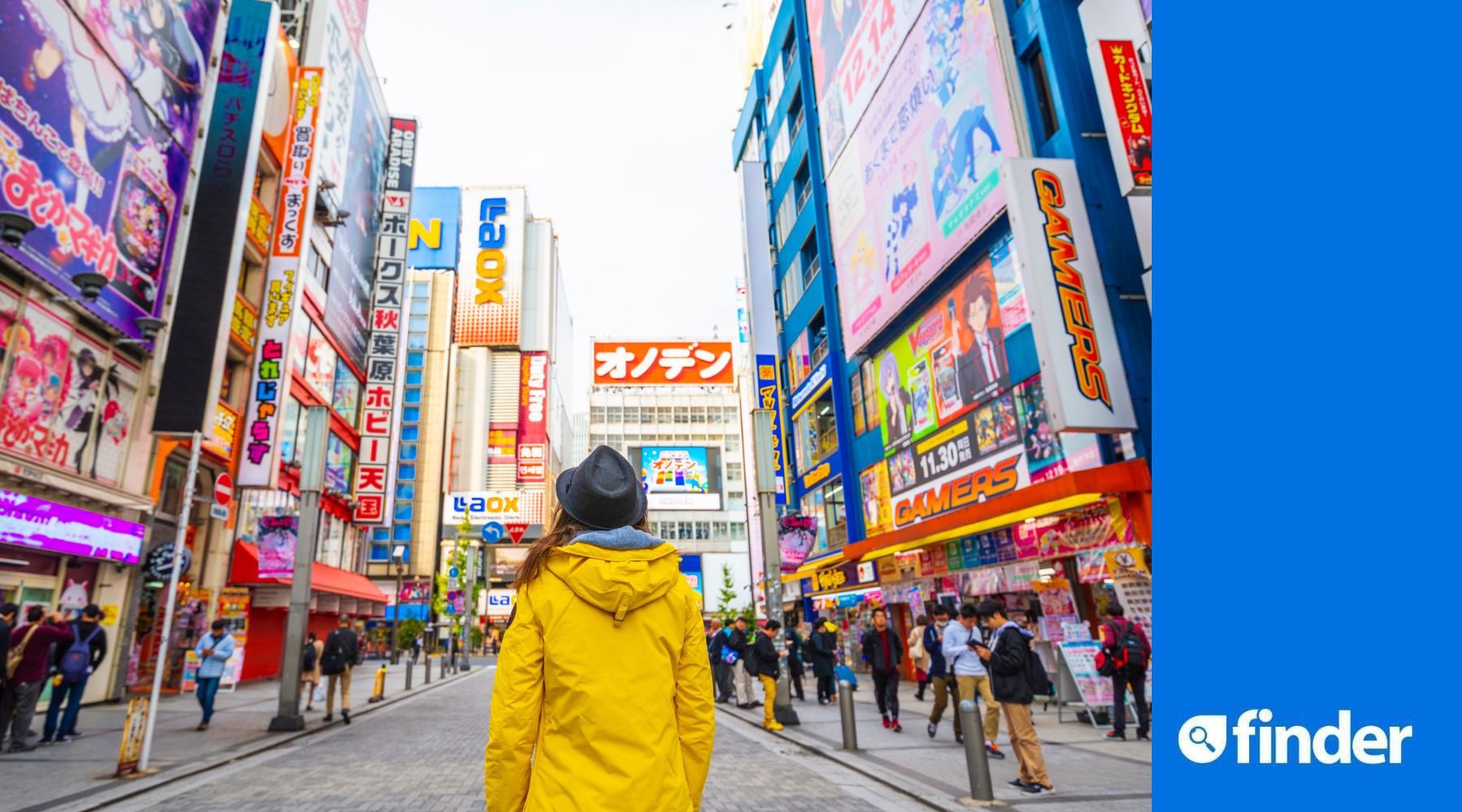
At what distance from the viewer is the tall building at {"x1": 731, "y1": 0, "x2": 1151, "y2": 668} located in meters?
13.0

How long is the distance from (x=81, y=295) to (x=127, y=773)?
31.8 feet

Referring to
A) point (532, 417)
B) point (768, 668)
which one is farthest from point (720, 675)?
point (532, 417)

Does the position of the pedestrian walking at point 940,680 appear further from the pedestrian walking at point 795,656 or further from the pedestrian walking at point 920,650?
the pedestrian walking at point 795,656

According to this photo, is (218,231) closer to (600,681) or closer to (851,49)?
(851,49)

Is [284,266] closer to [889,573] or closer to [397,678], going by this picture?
[397,678]

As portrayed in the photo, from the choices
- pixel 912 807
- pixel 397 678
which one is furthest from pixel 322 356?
pixel 912 807

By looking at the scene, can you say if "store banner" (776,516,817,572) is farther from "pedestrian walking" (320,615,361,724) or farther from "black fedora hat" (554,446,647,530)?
"black fedora hat" (554,446,647,530)

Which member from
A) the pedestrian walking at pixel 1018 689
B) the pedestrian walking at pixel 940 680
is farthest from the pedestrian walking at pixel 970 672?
the pedestrian walking at pixel 1018 689

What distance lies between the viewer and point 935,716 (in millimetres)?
11273

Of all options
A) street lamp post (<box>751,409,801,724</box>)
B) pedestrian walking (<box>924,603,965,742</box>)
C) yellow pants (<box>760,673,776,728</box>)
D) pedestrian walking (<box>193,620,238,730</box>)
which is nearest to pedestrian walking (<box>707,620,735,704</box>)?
street lamp post (<box>751,409,801,724</box>)

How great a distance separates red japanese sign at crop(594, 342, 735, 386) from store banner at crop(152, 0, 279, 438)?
43777mm

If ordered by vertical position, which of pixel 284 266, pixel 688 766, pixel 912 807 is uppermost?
pixel 284 266

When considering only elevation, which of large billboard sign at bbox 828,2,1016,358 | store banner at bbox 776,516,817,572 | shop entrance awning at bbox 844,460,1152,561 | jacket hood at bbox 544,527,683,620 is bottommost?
jacket hood at bbox 544,527,683,620
